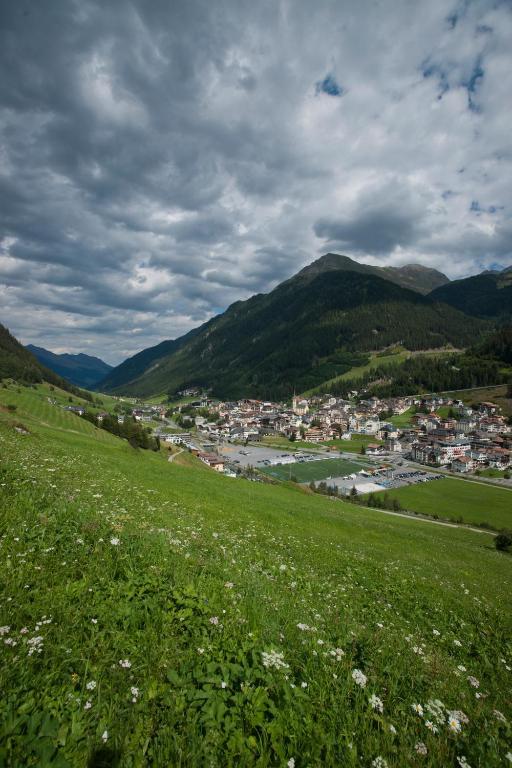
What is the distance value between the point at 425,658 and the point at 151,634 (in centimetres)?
496

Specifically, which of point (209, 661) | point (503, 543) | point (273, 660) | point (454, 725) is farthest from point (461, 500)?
point (209, 661)

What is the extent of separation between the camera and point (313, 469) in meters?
150

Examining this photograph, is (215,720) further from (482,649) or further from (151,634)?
(482,649)

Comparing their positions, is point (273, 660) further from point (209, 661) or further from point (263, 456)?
point (263, 456)

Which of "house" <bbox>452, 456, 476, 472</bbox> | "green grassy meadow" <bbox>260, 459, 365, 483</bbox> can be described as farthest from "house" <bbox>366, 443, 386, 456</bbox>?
"house" <bbox>452, 456, 476, 472</bbox>

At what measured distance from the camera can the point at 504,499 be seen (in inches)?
4281

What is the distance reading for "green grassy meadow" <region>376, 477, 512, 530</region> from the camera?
91012 mm

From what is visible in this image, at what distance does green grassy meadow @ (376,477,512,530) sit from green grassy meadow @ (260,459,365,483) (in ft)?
97.5

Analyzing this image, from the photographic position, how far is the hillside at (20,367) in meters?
158

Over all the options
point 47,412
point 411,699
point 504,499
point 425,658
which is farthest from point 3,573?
point 504,499

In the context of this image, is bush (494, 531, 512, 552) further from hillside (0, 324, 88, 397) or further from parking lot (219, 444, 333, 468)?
hillside (0, 324, 88, 397)

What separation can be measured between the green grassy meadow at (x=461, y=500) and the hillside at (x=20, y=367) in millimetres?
173497

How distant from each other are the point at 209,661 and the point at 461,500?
5111 inches

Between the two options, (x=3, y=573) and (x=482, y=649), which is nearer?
(x=3, y=573)
